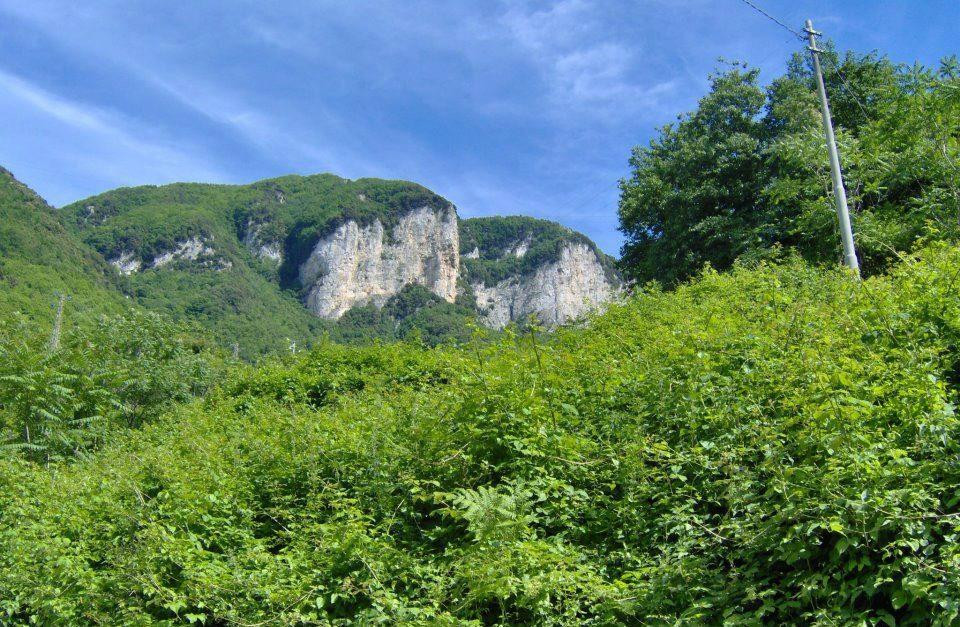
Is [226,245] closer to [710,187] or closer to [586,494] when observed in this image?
[710,187]

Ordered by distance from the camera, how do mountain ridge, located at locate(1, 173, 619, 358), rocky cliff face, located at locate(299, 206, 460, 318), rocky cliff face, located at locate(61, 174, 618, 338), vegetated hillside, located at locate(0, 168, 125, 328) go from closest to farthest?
vegetated hillside, located at locate(0, 168, 125, 328) < mountain ridge, located at locate(1, 173, 619, 358) < rocky cliff face, located at locate(61, 174, 618, 338) < rocky cliff face, located at locate(299, 206, 460, 318)

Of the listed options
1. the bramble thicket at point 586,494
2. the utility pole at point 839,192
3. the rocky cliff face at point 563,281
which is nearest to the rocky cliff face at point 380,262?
the rocky cliff face at point 563,281

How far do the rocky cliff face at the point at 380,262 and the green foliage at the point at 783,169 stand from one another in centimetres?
14158

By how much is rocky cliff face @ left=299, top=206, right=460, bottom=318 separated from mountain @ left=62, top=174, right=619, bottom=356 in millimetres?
255

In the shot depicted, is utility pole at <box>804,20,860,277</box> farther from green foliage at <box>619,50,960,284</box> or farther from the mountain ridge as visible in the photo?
the mountain ridge

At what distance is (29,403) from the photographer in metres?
14.1

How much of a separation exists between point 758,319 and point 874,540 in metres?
4.28

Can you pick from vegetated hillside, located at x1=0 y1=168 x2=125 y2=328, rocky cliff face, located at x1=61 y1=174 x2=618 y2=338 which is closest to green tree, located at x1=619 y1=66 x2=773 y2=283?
vegetated hillside, located at x1=0 y1=168 x2=125 y2=328

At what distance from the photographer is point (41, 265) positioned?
8219cm

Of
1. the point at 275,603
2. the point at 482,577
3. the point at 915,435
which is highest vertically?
the point at 915,435

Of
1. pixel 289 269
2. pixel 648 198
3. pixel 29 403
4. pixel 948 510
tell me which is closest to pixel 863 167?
pixel 648 198

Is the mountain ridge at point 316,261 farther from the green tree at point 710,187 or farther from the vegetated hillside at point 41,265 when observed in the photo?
the green tree at point 710,187

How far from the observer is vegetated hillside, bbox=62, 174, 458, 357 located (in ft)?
422

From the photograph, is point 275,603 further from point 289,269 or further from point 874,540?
point 289,269
